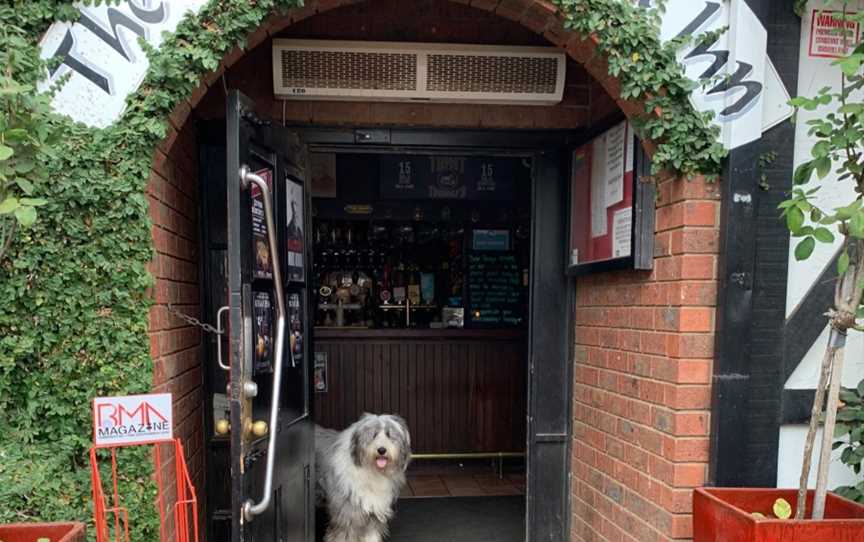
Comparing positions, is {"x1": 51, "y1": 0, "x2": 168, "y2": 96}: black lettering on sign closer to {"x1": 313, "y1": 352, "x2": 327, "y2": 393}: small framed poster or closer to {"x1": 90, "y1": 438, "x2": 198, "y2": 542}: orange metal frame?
{"x1": 90, "y1": 438, "x2": 198, "y2": 542}: orange metal frame

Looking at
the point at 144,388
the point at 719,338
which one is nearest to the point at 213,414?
the point at 144,388

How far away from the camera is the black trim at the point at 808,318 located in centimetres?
224

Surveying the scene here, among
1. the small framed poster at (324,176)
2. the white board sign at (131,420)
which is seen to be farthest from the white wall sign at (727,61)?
the small framed poster at (324,176)

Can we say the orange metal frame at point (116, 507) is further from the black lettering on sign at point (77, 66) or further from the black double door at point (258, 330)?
the black lettering on sign at point (77, 66)

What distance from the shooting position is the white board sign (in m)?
1.94

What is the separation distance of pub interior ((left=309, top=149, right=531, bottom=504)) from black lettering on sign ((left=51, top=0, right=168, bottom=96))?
2.82 m

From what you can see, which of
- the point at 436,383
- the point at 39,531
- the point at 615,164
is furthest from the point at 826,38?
A: the point at 436,383

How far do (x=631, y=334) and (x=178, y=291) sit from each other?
2.10 m

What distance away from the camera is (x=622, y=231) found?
2.50m

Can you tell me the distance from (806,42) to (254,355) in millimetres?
2541

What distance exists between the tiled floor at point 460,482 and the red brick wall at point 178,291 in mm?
2089

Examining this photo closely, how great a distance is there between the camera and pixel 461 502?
4.29 m

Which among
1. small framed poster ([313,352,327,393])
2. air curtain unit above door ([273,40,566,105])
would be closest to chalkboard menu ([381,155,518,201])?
small framed poster ([313,352,327,393])

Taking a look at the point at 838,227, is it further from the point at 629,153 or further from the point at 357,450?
the point at 357,450
